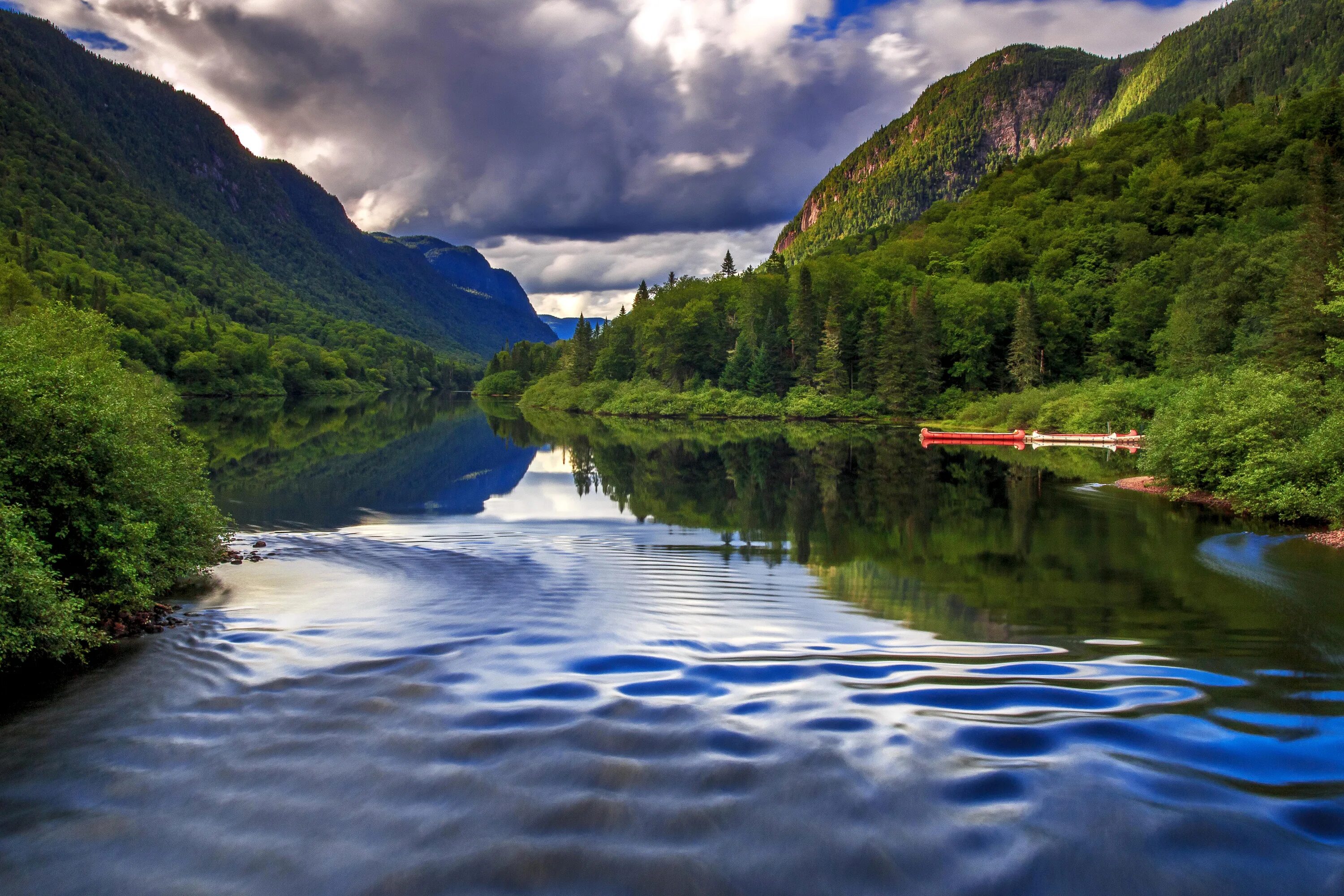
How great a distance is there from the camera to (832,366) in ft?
288

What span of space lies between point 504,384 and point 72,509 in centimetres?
16866

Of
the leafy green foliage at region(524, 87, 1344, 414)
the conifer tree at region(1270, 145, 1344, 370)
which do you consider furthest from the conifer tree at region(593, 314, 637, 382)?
the conifer tree at region(1270, 145, 1344, 370)

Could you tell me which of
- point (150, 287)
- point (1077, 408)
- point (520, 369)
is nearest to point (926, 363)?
point (1077, 408)

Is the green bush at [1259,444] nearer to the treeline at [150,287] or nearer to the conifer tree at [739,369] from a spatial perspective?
the treeline at [150,287]

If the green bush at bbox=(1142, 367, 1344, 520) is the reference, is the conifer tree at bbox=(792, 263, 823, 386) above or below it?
above

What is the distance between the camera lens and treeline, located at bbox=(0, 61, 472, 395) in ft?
342

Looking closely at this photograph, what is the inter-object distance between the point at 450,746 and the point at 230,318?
605 ft

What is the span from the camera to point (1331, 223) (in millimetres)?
37844

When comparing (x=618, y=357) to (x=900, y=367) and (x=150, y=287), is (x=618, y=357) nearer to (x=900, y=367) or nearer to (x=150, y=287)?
(x=900, y=367)

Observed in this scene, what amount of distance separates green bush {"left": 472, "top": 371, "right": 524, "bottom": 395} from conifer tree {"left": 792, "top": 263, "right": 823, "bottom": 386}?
295 feet

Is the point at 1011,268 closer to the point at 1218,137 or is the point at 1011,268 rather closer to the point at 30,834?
the point at 1218,137

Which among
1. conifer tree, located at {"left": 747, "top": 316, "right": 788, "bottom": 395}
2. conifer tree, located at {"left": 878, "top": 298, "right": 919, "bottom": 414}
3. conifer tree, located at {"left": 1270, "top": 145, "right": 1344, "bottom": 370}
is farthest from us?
conifer tree, located at {"left": 747, "top": 316, "right": 788, "bottom": 395}

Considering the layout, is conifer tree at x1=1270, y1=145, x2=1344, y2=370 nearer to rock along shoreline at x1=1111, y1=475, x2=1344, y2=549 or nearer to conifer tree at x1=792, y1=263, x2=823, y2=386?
rock along shoreline at x1=1111, y1=475, x2=1344, y2=549

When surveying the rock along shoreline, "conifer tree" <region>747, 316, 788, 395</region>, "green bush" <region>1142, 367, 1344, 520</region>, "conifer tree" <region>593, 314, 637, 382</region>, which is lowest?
the rock along shoreline
